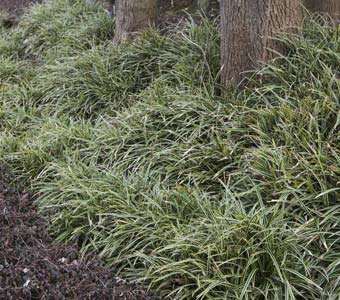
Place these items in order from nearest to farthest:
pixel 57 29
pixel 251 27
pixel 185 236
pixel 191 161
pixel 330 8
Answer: pixel 185 236, pixel 191 161, pixel 251 27, pixel 330 8, pixel 57 29

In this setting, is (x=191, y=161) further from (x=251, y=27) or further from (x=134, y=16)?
(x=134, y=16)

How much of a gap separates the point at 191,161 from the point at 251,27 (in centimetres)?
131

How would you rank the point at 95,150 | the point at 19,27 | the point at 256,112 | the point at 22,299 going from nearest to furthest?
the point at 22,299, the point at 256,112, the point at 95,150, the point at 19,27

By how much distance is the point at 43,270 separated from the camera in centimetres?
329

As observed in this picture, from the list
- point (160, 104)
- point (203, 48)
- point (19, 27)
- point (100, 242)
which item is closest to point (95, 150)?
point (160, 104)

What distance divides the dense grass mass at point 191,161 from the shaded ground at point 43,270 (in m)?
0.13

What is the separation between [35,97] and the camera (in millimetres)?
5824

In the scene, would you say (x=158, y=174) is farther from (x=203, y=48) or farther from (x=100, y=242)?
(x=203, y=48)

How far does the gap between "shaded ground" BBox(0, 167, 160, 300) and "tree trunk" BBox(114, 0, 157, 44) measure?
2.85m

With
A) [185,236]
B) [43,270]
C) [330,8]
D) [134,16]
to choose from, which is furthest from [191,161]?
[134,16]

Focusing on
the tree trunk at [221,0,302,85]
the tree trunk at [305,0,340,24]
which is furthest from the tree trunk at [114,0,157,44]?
the tree trunk at [305,0,340,24]

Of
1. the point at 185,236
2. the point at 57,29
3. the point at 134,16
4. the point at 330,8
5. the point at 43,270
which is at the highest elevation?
the point at 330,8

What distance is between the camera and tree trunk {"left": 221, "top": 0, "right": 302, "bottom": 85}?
440 cm

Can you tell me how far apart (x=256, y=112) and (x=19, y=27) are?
16.5 ft
